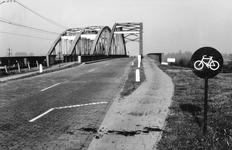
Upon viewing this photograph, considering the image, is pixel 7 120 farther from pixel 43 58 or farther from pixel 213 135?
pixel 43 58

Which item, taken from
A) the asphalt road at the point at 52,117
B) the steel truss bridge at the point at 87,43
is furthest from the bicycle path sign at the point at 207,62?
the steel truss bridge at the point at 87,43

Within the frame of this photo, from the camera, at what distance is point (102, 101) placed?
28.6 ft

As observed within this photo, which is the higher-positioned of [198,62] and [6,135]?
[198,62]

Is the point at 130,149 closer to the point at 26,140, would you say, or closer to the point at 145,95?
the point at 26,140

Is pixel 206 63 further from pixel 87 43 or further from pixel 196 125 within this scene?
pixel 87 43

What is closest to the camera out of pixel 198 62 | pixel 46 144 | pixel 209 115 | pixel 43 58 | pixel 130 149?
pixel 130 149

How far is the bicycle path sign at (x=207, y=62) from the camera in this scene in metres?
4.87

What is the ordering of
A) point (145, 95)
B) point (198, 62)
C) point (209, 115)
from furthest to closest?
point (145, 95), point (209, 115), point (198, 62)

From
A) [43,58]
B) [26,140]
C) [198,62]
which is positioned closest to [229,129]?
[198,62]

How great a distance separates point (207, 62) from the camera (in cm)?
495

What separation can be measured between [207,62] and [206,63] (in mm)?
31

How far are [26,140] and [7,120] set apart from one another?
194cm

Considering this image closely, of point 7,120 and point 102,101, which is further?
point 102,101

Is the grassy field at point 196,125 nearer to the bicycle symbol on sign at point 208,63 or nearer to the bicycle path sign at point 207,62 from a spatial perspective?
the bicycle path sign at point 207,62
